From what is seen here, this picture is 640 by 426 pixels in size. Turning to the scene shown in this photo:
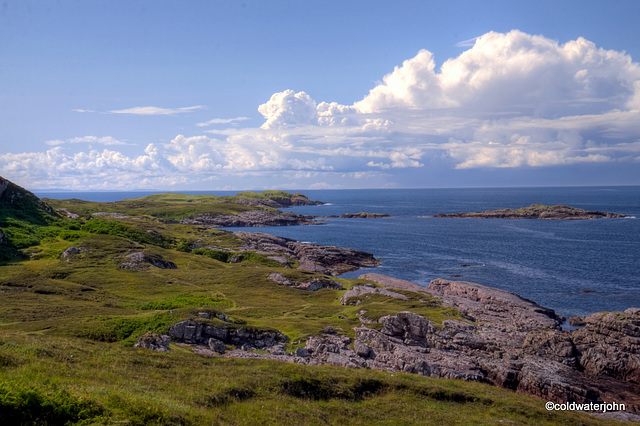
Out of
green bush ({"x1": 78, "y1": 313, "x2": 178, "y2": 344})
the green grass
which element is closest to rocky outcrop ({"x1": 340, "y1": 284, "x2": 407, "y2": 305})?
green bush ({"x1": 78, "y1": 313, "x2": 178, "y2": 344})

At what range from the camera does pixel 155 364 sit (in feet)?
85.8

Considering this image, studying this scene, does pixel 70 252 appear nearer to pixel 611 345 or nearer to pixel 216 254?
pixel 216 254

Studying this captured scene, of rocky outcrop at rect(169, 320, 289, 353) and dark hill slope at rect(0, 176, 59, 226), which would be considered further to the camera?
dark hill slope at rect(0, 176, 59, 226)

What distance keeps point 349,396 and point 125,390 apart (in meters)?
13.8

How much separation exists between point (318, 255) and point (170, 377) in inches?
3661

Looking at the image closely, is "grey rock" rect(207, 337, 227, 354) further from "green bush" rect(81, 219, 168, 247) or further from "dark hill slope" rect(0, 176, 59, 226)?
"dark hill slope" rect(0, 176, 59, 226)

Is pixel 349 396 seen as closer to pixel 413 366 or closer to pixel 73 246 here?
pixel 413 366

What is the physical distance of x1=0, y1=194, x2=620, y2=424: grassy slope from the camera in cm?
1734

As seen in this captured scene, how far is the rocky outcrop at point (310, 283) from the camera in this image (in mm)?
74188

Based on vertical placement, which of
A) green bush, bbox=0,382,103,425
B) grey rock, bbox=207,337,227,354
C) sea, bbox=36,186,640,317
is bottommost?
sea, bbox=36,186,640,317

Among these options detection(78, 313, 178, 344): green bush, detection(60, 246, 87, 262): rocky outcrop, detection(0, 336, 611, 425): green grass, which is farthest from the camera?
detection(60, 246, 87, 262): rocky outcrop

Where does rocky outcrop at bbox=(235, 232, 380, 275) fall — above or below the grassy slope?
below

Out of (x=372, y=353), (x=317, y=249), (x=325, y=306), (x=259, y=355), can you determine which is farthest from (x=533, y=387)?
(x=317, y=249)

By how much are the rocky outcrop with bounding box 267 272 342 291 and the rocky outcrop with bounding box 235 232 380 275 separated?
2498 cm
